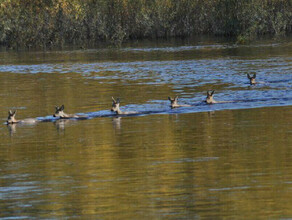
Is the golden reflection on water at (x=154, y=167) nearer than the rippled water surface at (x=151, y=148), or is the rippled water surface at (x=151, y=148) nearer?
the golden reflection on water at (x=154, y=167)

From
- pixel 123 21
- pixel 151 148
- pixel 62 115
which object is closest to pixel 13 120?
pixel 62 115

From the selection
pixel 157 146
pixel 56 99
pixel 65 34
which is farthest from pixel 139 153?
pixel 65 34

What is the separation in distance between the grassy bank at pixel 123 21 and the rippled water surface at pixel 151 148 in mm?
22252

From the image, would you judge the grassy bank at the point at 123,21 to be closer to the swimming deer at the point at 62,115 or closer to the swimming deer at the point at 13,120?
the swimming deer at the point at 62,115

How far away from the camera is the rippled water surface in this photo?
11.2 meters

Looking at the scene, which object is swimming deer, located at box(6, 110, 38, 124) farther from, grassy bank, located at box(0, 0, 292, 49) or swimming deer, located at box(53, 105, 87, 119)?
grassy bank, located at box(0, 0, 292, 49)

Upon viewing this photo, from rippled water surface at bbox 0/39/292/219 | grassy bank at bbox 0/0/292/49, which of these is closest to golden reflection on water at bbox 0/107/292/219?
rippled water surface at bbox 0/39/292/219

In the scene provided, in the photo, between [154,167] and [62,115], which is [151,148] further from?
[62,115]

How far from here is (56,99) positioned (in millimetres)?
29016

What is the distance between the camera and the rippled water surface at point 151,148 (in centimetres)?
1116

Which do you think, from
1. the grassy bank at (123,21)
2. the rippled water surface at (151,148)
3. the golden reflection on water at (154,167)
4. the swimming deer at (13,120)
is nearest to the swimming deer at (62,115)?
the rippled water surface at (151,148)

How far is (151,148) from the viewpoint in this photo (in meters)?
16.5

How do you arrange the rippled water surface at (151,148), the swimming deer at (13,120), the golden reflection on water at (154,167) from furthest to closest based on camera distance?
the swimming deer at (13,120)
the rippled water surface at (151,148)
the golden reflection on water at (154,167)

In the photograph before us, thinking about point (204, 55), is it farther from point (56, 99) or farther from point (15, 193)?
point (15, 193)
